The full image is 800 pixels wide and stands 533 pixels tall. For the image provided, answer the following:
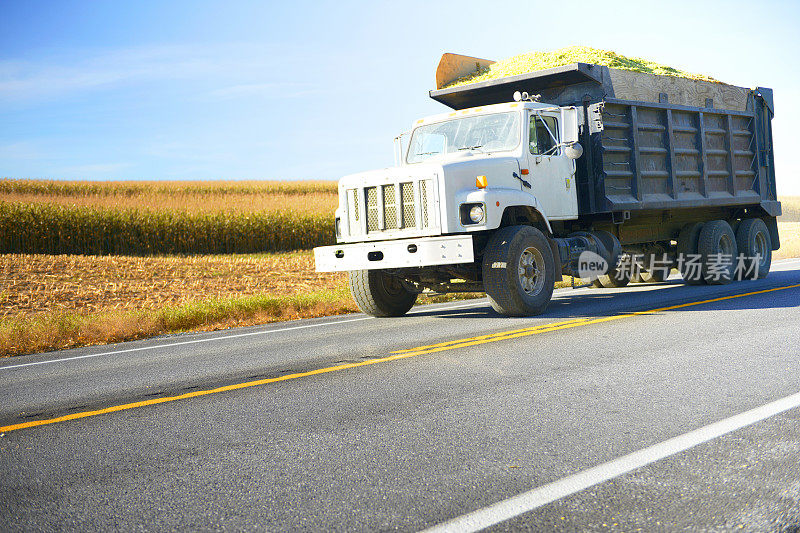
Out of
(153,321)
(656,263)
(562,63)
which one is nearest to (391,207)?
(153,321)

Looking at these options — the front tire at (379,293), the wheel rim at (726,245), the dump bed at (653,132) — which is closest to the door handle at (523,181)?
the dump bed at (653,132)

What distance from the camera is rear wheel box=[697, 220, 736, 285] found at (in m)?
14.0

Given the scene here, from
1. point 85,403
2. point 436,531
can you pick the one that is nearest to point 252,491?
point 436,531

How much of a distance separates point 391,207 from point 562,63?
16.3 feet

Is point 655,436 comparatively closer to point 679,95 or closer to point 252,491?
point 252,491

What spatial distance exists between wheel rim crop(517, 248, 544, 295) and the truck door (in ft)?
2.91

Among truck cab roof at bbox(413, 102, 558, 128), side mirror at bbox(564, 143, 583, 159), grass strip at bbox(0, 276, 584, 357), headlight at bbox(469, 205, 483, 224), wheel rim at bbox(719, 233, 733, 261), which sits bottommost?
grass strip at bbox(0, 276, 584, 357)

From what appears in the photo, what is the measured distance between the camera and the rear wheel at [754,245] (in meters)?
14.9

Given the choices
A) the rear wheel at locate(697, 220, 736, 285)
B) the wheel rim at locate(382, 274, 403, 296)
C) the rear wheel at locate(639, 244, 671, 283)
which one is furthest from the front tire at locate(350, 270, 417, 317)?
the rear wheel at locate(697, 220, 736, 285)

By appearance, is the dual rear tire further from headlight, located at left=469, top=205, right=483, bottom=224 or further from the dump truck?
headlight, located at left=469, top=205, right=483, bottom=224

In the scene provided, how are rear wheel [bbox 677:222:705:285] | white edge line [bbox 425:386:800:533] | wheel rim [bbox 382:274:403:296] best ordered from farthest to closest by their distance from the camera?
rear wheel [bbox 677:222:705:285]
wheel rim [bbox 382:274:403:296]
white edge line [bbox 425:386:800:533]

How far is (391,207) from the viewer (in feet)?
32.7

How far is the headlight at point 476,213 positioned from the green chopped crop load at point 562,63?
3854mm

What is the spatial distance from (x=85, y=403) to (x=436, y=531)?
3578 mm
